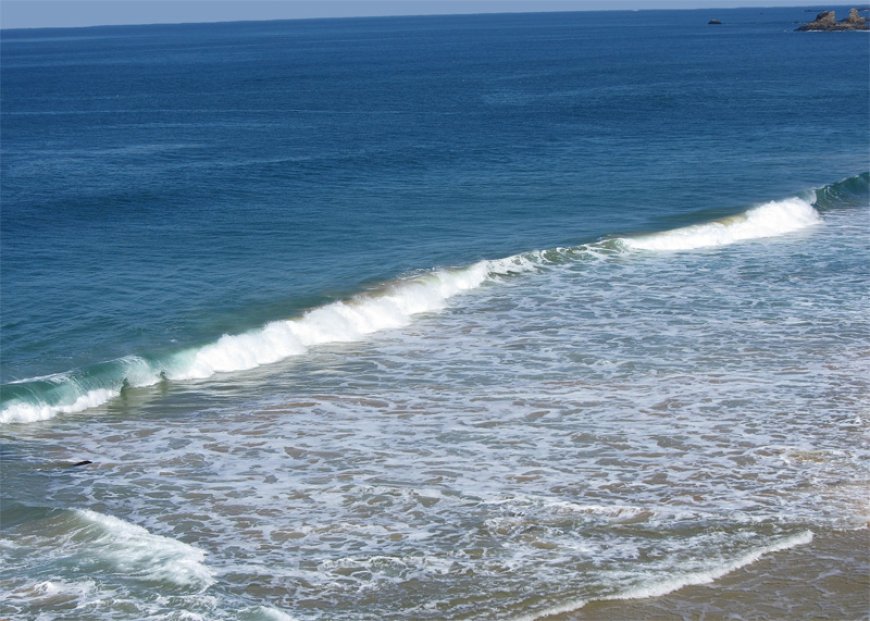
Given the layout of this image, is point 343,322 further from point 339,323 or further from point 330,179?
point 330,179

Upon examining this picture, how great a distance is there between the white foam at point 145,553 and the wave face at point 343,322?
5.72 m

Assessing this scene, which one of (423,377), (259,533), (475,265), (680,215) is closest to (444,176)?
(680,215)

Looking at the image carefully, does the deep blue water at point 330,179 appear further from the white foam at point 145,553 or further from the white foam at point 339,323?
the white foam at point 145,553

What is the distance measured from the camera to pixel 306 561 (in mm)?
13531

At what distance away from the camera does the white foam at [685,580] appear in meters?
12.3

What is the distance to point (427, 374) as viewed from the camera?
69.0 feet

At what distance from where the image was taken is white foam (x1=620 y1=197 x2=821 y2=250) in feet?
104

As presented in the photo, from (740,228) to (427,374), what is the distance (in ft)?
51.1

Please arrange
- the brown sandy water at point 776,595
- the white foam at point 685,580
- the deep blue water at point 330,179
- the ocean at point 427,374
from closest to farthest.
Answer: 1. the brown sandy water at point 776,595
2. the white foam at point 685,580
3. the ocean at point 427,374
4. the deep blue water at point 330,179

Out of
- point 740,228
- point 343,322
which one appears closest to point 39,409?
point 343,322

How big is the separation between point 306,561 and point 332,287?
46.3ft

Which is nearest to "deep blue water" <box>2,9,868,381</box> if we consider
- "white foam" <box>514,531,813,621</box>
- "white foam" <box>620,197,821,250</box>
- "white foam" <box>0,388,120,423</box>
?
"white foam" <box>620,197,821,250</box>

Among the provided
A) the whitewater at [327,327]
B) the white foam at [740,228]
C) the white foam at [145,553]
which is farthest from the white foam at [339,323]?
the white foam at [145,553]

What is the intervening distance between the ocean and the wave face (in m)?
0.08
